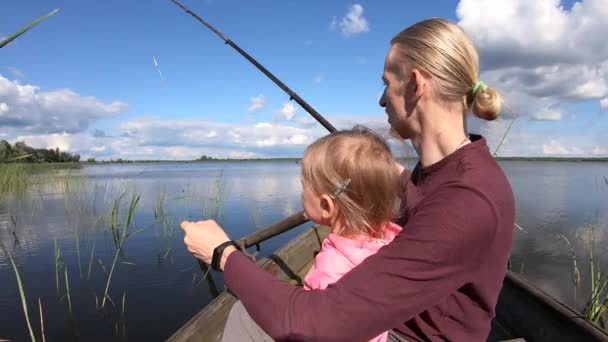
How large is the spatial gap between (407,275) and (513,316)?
→ 2.89 metres

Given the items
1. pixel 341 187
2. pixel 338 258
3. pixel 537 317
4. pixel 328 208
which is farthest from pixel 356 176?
pixel 537 317

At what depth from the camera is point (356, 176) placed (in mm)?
1337

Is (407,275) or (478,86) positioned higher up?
(478,86)

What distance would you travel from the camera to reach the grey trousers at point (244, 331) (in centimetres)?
152

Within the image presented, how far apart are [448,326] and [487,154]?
640mm

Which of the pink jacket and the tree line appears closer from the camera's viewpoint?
the pink jacket

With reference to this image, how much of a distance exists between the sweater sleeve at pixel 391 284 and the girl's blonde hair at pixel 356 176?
0.28 meters

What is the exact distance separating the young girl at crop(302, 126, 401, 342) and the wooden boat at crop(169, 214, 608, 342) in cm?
76

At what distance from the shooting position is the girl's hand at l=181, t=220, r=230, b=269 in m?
1.28

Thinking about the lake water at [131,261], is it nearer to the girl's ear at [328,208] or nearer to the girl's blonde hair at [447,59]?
the girl's blonde hair at [447,59]

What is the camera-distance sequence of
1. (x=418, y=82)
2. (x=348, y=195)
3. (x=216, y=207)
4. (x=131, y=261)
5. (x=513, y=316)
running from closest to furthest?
(x=348, y=195) → (x=418, y=82) → (x=513, y=316) → (x=131, y=261) → (x=216, y=207)

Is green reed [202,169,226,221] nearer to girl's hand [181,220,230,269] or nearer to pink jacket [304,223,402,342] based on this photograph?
girl's hand [181,220,230,269]

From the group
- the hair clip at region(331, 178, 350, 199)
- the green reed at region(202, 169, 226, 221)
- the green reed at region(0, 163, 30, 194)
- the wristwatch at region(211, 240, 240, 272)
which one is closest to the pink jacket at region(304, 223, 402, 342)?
the hair clip at region(331, 178, 350, 199)

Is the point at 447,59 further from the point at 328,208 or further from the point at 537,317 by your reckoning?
the point at 537,317
